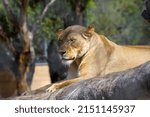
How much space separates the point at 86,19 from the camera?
1767 cm

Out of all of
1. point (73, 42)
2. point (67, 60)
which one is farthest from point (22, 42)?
point (67, 60)

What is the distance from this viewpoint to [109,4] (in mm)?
21250

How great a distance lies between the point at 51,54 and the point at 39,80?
3.35 metres

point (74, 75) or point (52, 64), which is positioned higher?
point (74, 75)

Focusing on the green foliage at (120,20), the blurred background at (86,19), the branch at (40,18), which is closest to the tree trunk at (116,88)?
the branch at (40,18)

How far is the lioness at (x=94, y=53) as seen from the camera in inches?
266

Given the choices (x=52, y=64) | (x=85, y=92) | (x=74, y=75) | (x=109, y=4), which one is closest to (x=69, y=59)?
(x=74, y=75)

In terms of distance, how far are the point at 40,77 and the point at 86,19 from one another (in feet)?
9.84

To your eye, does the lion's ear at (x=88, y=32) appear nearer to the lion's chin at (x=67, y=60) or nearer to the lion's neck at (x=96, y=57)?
the lion's neck at (x=96, y=57)

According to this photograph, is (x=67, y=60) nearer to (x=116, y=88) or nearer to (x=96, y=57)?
(x=96, y=57)

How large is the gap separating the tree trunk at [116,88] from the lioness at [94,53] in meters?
1.08

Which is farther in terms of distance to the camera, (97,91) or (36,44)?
(36,44)

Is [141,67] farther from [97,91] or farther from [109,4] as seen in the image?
[109,4]

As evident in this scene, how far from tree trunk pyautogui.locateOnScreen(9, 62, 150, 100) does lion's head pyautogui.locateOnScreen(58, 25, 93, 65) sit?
949 millimetres
